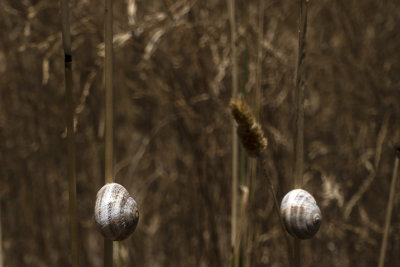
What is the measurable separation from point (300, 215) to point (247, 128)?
0.10 m

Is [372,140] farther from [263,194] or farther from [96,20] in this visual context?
[96,20]

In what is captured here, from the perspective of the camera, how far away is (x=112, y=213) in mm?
419

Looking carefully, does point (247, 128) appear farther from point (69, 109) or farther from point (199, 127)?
point (199, 127)

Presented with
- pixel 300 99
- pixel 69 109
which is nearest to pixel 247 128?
pixel 300 99

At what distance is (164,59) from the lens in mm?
1207

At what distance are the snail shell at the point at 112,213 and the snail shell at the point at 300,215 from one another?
0.16 m

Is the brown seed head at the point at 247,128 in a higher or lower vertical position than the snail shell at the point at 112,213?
higher

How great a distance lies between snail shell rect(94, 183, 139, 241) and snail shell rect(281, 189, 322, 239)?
6.3 inches

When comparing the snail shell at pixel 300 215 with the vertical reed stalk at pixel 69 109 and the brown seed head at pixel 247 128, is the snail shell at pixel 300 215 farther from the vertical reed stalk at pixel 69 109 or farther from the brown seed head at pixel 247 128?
the vertical reed stalk at pixel 69 109

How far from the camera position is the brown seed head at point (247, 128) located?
1.53ft

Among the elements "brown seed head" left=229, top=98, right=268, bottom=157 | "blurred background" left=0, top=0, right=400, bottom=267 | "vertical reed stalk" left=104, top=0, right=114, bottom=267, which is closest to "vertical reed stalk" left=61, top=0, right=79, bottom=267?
"vertical reed stalk" left=104, top=0, right=114, bottom=267

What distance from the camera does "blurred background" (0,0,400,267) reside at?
111 cm

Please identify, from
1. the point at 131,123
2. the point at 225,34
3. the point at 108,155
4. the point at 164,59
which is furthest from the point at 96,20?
the point at 108,155

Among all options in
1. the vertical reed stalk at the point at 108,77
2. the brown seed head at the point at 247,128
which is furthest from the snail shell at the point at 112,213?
the brown seed head at the point at 247,128
